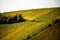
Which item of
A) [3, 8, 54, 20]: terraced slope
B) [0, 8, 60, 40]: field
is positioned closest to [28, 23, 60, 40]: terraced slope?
[0, 8, 60, 40]: field

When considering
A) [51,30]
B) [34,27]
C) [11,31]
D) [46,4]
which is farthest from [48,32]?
[11,31]

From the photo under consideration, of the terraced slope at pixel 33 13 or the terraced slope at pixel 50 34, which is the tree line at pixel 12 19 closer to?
the terraced slope at pixel 33 13

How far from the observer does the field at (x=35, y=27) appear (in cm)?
154

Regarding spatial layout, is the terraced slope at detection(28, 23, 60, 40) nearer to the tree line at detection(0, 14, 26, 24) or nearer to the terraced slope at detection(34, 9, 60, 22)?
the terraced slope at detection(34, 9, 60, 22)

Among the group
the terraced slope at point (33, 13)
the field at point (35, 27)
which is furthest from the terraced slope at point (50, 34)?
the terraced slope at point (33, 13)

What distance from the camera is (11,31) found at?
5.65 feet

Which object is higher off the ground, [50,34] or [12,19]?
[12,19]

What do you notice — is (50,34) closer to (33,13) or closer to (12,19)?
(33,13)

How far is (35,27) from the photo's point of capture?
5.34 ft

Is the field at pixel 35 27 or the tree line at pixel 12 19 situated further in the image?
the tree line at pixel 12 19

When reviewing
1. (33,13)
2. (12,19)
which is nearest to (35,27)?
(33,13)

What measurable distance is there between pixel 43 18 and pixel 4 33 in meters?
0.55

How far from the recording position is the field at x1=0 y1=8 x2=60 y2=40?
154 cm

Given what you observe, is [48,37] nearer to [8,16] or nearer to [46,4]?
[46,4]
